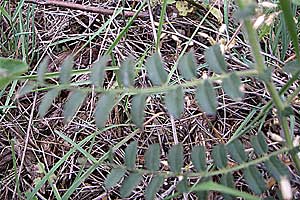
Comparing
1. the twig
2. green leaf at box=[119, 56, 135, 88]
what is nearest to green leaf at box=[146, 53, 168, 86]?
green leaf at box=[119, 56, 135, 88]

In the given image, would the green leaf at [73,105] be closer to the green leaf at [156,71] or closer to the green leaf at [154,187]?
the green leaf at [156,71]

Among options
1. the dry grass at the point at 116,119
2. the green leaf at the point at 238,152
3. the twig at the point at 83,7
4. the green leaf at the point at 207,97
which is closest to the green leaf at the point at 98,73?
the green leaf at the point at 207,97

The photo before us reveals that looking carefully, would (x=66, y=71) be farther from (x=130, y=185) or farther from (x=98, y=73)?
(x=130, y=185)

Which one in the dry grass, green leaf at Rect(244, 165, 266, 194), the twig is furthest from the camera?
the twig

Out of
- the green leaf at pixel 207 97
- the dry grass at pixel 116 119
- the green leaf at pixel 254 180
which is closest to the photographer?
the green leaf at pixel 207 97

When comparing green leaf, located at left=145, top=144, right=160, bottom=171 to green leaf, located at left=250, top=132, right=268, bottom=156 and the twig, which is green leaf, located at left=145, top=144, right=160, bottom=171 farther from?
the twig

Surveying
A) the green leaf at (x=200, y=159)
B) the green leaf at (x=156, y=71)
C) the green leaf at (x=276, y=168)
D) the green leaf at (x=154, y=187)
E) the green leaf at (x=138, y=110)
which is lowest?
the green leaf at (x=154, y=187)

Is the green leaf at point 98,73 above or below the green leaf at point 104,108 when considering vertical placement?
above

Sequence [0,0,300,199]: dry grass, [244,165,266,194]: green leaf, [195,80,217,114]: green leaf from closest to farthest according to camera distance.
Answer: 1. [195,80,217,114]: green leaf
2. [244,165,266,194]: green leaf
3. [0,0,300,199]: dry grass
